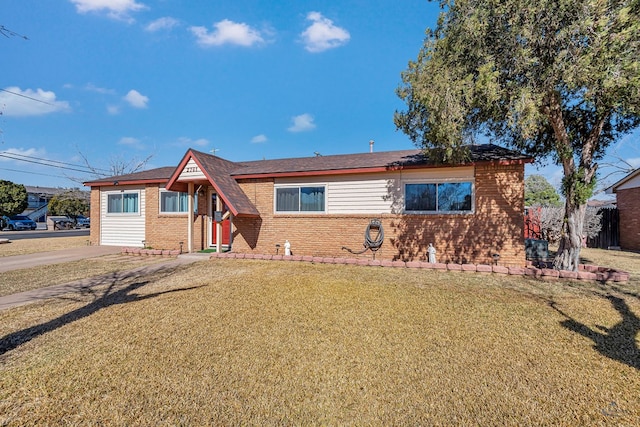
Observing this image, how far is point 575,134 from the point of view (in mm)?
8656

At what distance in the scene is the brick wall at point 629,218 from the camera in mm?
13117

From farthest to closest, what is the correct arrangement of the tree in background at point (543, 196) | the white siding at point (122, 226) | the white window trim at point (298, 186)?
1. the tree in background at point (543, 196)
2. the white siding at point (122, 226)
3. the white window trim at point (298, 186)

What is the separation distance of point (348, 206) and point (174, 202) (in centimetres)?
783

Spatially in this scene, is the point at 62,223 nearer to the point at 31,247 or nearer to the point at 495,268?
the point at 31,247

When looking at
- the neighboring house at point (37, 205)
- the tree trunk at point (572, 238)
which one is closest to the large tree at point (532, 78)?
the tree trunk at point (572, 238)

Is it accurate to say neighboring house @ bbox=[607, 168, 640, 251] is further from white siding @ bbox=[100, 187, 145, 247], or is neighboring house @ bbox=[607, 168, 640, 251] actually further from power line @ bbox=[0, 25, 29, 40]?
white siding @ bbox=[100, 187, 145, 247]

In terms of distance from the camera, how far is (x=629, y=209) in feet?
44.4

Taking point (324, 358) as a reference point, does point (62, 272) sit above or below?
above

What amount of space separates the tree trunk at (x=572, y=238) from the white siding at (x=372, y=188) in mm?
2829

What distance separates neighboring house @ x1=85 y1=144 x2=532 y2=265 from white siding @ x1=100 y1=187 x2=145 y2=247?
0.61 feet

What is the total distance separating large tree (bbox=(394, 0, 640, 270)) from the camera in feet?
18.5

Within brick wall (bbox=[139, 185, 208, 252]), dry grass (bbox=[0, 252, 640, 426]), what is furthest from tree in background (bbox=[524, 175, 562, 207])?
dry grass (bbox=[0, 252, 640, 426])

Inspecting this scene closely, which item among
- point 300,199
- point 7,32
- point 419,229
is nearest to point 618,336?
point 419,229

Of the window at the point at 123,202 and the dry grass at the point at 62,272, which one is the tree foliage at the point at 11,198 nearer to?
the window at the point at 123,202
